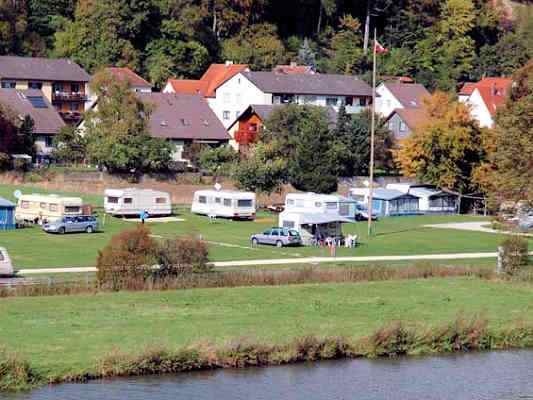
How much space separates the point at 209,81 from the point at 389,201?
3391 cm

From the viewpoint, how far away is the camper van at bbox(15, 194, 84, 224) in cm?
6072

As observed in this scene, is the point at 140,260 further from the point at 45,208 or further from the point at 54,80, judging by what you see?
the point at 54,80

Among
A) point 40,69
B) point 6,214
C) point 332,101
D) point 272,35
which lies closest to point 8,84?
point 40,69

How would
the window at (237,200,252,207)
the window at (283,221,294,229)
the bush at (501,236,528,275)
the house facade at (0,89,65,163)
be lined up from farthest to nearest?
the house facade at (0,89,65,163)
the window at (237,200,252,207)
the window at (283,221,294,229)
the bush at (501,236,528,275)

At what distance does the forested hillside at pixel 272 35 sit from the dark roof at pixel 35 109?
15182mm

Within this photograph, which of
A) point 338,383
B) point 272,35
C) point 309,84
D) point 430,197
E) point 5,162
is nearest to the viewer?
point 338,383

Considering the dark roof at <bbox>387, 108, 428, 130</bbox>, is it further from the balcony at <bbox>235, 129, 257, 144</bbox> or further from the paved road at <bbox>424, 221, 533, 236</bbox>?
the paved road at <bbox>424, 221, 533, 236</bbox>

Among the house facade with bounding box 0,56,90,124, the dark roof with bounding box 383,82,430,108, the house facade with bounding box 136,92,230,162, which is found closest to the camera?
the house facade with bounding box 136,92,230,162

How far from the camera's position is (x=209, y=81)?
4151 inches

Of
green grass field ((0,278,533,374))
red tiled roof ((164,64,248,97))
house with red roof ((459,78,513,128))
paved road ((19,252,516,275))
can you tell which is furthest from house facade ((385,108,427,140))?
green grass field ((0,278,533,374))

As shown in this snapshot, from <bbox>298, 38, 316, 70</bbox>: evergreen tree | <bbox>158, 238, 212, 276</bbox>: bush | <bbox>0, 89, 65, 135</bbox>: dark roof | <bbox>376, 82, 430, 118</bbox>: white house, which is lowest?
<bbox>158, 238, 212, 276</bbox>: bush

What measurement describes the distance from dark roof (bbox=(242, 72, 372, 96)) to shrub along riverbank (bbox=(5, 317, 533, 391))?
6273 cm

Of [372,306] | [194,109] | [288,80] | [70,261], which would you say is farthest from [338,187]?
[372,306]

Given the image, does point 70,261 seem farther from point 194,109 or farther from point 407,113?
point 407,113
